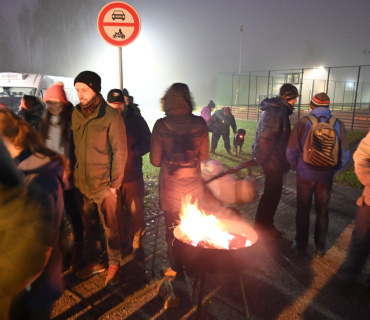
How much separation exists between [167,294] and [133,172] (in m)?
1.56

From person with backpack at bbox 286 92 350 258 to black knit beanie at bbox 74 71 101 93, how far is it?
242cm

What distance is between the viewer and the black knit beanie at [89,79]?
2.88 meters

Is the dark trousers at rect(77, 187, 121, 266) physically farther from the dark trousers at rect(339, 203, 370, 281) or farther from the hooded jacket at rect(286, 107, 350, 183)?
the dark trousers at rect(339, 203, 370, 281)

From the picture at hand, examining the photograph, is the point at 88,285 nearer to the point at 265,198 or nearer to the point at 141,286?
the point at 141,286

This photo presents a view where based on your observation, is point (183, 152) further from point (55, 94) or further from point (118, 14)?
point (118, 14)

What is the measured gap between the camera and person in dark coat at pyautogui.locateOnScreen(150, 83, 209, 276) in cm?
287

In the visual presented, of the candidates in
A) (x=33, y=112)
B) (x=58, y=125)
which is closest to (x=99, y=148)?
(x=58, y=125)

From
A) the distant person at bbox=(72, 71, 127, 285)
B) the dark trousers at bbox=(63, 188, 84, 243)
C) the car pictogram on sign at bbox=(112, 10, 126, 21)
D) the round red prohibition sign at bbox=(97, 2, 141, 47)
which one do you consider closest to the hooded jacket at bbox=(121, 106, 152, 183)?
the distant person at bbox=(72, 71, 127, 285)

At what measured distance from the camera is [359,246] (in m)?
2.97

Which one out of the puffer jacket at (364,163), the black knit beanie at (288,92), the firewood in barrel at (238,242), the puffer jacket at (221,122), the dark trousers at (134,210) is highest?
the black knit beanie at (288,92)

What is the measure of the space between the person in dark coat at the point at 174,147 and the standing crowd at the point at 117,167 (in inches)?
0.4

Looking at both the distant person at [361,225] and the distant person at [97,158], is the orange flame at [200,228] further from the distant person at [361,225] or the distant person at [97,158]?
the distant person at [361,225]

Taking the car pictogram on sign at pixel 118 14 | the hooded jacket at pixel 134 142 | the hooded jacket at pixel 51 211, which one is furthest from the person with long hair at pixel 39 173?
the car pictogram on sign at pixel 118 14

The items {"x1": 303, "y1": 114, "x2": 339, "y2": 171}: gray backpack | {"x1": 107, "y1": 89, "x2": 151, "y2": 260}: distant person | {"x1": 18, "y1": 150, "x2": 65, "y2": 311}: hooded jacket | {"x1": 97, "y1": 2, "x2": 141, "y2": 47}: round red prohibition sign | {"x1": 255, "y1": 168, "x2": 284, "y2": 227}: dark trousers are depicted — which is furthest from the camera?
{"x1": 97, "y1": 2, "x2": 141, "y2": 47}: round red prohibition sign
